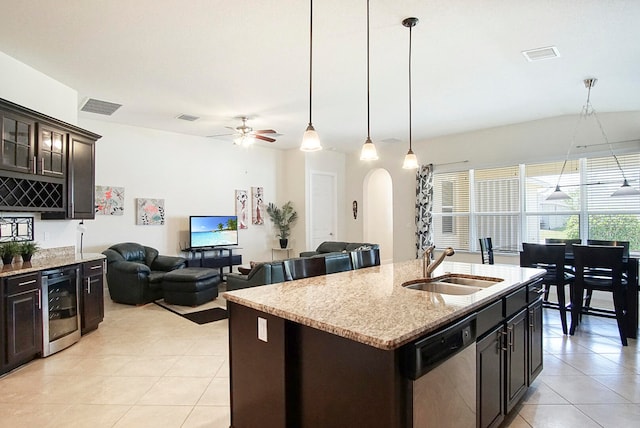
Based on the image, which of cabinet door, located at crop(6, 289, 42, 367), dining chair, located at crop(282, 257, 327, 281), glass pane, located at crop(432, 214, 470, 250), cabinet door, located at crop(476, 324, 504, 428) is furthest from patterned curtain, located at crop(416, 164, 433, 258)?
cabinet door, located at crop(6, 289, 42, 367)

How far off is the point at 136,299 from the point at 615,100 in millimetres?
7592

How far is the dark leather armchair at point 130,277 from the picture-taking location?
5.55 meters

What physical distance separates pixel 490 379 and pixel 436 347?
80 centimetres

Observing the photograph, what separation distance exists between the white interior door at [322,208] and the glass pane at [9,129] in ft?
19.4

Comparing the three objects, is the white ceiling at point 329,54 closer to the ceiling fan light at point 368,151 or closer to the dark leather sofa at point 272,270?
Result: the ceiling fan light at point 368,151

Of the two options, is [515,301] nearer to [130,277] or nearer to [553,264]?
[553,264]

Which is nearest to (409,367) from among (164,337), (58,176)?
(164,337)

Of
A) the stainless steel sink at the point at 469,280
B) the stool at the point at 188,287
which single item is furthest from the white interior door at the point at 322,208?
the stainless steel sink at the point at 469,280

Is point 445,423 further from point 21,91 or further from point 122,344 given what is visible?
point 21,91

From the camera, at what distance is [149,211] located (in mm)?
6785

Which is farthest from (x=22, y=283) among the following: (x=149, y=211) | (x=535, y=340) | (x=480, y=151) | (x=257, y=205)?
(x=480, y=151)

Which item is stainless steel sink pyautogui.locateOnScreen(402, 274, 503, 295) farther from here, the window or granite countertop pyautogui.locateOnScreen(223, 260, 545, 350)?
the window

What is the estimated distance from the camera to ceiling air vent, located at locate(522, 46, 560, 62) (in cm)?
353

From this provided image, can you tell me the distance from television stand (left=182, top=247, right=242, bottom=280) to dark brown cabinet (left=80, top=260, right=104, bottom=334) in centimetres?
262
